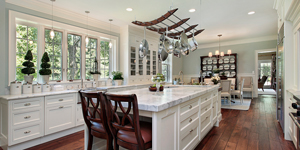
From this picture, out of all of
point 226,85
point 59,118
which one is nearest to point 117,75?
point 59,118

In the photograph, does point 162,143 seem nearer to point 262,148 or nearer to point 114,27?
point 262,148

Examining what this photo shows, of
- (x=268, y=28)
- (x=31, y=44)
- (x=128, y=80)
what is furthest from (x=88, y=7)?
(x=268, y=28)

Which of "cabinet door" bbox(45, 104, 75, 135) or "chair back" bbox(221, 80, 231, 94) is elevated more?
"chair back" bbox(221, 80, 231, 94)

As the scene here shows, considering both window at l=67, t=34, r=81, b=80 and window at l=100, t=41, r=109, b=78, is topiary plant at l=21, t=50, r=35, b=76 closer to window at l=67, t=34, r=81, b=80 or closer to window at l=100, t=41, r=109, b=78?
window at l=67, t=34, r=81, b=80

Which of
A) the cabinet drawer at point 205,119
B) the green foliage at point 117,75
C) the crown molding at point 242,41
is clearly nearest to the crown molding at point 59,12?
the green foliage at point 117,75

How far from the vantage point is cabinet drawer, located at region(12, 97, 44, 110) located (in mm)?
2383

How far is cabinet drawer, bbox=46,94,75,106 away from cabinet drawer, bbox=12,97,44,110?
0.40 feet

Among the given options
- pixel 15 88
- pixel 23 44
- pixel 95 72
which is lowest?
pixel 15 88

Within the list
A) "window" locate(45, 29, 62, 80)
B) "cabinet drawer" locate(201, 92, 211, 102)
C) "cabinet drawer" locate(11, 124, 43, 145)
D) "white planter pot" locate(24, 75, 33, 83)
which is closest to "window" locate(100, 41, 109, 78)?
"window" locate(45, 29, 62, 80)

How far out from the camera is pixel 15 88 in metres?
2.70

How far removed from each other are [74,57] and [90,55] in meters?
0.46

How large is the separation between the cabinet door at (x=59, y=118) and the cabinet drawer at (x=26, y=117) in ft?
0.44

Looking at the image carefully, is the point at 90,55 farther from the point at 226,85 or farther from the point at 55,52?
the point at 226,85

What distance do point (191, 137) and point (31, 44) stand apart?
337 centimetres
